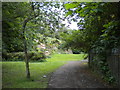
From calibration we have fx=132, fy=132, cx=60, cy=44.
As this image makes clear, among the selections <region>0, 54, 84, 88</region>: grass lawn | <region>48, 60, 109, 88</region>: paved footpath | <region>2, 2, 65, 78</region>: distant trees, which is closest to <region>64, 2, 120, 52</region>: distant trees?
<region>2, 2, 65, 78</region>: distant trees

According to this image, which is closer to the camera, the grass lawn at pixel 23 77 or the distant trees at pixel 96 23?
the distant trees at pixel 96 23

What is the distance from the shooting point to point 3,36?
11.7 feet

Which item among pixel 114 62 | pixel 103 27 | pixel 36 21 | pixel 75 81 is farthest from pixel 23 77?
pixel 103 27

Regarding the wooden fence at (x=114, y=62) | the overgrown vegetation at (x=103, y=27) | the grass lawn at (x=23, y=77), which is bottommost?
the grass lawn at (x=23, y=77)

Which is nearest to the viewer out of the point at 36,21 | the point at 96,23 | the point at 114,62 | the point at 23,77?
the point at 114,62

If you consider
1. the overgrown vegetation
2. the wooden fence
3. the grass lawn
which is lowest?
the grass lawn

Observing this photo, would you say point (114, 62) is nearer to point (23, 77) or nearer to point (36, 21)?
point (36, 21)

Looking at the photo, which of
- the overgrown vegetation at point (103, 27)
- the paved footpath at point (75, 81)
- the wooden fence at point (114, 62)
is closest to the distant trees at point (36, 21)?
the overgrown vegetation at point (103, 27)

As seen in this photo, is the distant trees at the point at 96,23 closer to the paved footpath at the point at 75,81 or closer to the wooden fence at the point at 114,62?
the wooden fence at the point at 114,62

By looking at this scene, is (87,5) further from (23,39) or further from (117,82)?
(23,39)

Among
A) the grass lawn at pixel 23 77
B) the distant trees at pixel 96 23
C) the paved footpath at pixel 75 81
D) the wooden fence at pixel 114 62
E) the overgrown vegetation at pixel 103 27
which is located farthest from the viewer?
the grass lawn at pixel 23 77

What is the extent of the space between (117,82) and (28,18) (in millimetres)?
4888

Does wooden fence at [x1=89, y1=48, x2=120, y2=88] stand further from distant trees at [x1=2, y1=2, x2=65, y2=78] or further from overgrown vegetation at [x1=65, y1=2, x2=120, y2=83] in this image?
distant trees at [x1=2, y1=2, x2=65, y2=78]

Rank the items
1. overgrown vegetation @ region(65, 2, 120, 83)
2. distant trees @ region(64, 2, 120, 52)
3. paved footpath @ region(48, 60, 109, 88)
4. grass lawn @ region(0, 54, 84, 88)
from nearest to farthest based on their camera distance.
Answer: distant trees @ region(64, 2, 120, 52) → overgrown vegetation @ region(65, 2, 120, 83) → paved footpath @ region(48, 60, 109, 88) → grass lawn @ region(0, 54, 84, 88)
